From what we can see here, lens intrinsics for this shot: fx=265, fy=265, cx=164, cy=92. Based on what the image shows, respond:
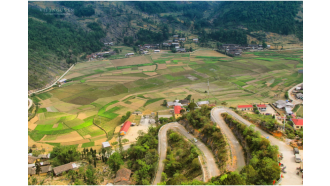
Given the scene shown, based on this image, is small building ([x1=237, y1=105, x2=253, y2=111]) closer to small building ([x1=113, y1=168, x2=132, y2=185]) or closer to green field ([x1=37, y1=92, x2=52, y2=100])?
small building ([x1=113, y1=168, x2=132, y2=185])

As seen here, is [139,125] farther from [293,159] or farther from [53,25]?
[53,25]

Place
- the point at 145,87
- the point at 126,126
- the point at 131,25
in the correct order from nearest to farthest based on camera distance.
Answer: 1. the point at 126,126
2. the point at 145,87
3. the point at 131,25

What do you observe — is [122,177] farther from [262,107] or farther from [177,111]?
[262,107]

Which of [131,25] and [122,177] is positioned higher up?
[131,25]

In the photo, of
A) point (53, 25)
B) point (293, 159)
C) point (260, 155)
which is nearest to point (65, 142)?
point (260, 155)

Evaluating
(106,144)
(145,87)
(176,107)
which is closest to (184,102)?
(176,107)

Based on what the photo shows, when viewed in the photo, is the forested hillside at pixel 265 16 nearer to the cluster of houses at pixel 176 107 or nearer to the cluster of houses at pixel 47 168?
the cluster of houses at pixel 176 107

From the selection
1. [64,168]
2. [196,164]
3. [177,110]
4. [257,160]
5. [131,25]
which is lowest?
[64,168]

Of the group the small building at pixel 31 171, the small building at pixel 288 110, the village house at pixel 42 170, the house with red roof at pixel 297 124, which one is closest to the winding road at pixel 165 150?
the village house at pixel 42 170
